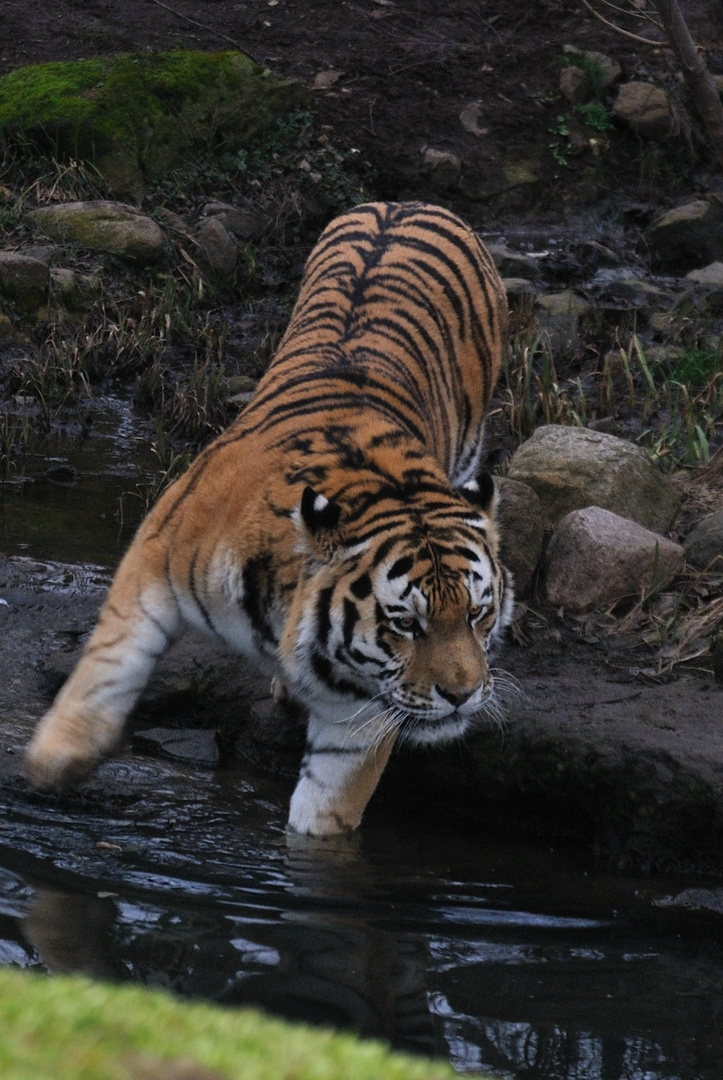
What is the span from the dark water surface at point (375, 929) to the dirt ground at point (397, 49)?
→ 7778 mm

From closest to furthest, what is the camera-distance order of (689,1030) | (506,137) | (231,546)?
(689,1030) < (231,546) < (506,137)

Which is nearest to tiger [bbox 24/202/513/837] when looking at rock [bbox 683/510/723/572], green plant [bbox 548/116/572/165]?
rock [bbox 683/510/723/572]

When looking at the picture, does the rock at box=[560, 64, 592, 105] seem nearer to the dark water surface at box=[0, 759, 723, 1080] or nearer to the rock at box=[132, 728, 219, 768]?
the rock at box=[132, 728, 219, 768]

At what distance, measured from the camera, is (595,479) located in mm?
5629

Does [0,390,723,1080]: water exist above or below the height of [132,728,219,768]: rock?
above

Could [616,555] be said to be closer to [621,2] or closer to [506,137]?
[506,137]

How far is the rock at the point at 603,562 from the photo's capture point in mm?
5262

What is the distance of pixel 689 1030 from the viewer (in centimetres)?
315

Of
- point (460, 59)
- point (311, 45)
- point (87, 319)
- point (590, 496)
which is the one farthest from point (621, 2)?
point (590, 496)

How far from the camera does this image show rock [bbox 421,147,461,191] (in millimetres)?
10992

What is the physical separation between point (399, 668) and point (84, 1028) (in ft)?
7.31

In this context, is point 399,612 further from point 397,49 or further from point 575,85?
point 397,49

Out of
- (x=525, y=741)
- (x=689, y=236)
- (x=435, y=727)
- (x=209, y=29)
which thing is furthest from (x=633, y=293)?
(x=435, y=727)

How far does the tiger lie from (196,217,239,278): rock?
5.08 m
